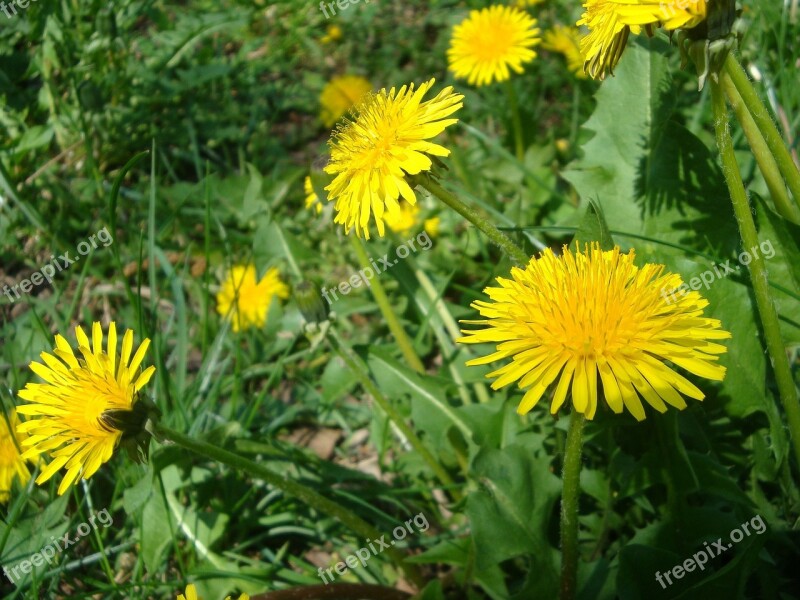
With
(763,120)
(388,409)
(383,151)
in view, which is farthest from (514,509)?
(763,120)

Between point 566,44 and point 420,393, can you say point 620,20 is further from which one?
point 566,44

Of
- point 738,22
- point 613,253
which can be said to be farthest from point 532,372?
point 738,22

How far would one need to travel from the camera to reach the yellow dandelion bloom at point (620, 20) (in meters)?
1.14

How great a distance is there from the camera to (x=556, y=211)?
2.74 m

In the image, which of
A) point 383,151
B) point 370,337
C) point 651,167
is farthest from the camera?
point 370,337

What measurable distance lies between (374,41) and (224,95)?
0.91m

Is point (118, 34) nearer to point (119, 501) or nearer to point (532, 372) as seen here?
point (119, 501)

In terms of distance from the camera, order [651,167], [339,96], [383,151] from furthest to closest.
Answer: [339,96], [651,167], [383,151]

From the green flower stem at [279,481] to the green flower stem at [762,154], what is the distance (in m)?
1.16

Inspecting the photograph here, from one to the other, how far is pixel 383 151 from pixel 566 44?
1.90 metres

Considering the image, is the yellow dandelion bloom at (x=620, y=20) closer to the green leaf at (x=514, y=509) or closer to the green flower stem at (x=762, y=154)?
the green flower stem at (x=762, y=154)

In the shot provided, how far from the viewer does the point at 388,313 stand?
2135 millimetres

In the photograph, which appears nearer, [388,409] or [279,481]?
[279,481]

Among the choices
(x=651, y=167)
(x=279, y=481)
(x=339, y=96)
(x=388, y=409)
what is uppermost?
(x=339, y=96)
